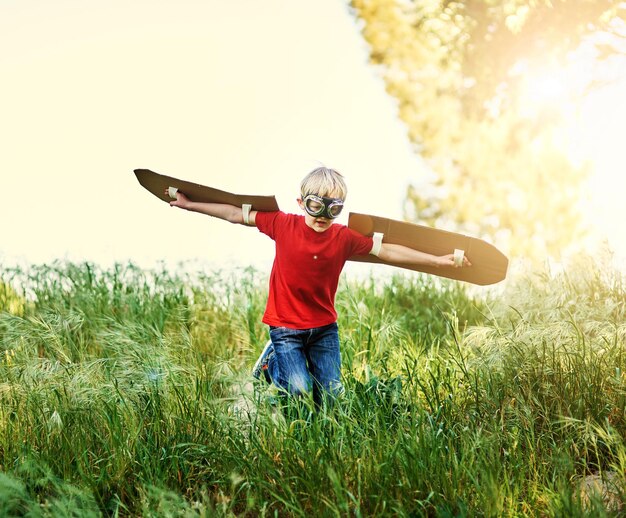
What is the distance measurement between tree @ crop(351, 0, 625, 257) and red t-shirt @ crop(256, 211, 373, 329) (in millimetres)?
5785

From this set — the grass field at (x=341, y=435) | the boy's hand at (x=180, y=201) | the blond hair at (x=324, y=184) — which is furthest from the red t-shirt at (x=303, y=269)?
the boy's hand at (x=180, y=201)

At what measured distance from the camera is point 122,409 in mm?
3789

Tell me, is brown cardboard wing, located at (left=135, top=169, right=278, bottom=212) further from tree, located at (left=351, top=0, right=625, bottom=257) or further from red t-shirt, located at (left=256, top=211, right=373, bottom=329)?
tree, located at (left=351, top=0, right=625, bottom=257)

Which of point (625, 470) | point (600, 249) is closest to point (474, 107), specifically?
point (600, 249)

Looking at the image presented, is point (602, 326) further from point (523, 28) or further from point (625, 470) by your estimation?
point (523, 28)

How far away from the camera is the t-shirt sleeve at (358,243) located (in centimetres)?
443

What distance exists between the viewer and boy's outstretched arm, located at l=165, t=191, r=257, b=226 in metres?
4.51

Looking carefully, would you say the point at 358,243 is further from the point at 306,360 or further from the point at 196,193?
the point at 196,193

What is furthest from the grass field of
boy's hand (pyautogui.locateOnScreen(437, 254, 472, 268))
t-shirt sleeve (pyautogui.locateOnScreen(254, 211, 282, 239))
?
t-shirt sleeve (pyautogui.locateOnScreen(254, 211, 282, 239))

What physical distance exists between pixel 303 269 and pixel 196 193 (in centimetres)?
89

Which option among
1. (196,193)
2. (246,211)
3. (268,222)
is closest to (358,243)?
(268,222)

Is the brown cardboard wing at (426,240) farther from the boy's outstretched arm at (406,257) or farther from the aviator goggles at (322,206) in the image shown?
the aviator goggles at (322,206)

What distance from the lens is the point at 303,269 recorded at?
4312mm

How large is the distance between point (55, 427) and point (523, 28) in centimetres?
790
